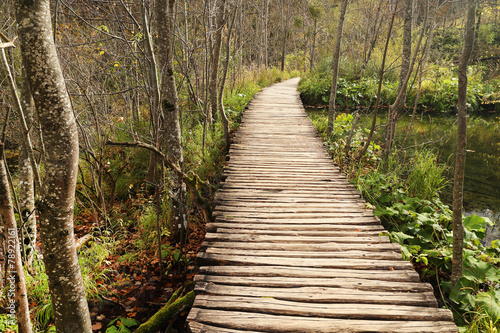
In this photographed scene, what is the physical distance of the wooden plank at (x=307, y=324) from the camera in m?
2.23

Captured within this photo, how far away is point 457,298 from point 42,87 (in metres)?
3.75

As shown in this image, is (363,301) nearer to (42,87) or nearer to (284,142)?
(42,87)

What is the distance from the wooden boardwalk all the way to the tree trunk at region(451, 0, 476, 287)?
0.60 m

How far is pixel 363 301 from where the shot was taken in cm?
250

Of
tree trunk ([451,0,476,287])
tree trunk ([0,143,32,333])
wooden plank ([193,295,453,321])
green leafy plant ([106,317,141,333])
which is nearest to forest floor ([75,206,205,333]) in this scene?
green leafy plant ([106,317,141,333])

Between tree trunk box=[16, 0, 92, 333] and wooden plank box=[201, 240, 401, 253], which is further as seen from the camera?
wooden plank box=[201, 240, 401, 253]

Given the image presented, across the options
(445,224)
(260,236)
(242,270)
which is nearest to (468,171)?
(445,224)

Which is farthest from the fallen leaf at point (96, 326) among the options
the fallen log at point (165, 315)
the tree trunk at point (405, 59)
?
the tree trunk at point (405, 59)

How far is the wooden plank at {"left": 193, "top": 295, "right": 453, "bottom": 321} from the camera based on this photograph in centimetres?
236

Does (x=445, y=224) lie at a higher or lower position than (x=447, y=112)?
lower

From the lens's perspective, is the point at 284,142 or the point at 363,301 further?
the point at 284,142

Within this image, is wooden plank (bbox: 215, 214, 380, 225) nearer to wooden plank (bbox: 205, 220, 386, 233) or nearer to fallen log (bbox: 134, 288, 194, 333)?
wooden plank (bbox: 205, 220, 386, 233)

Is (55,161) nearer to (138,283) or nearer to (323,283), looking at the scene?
(323,283)

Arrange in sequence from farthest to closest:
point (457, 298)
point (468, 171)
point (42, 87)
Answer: point (468, 171) < point (457, 298) < point (42, 87)
